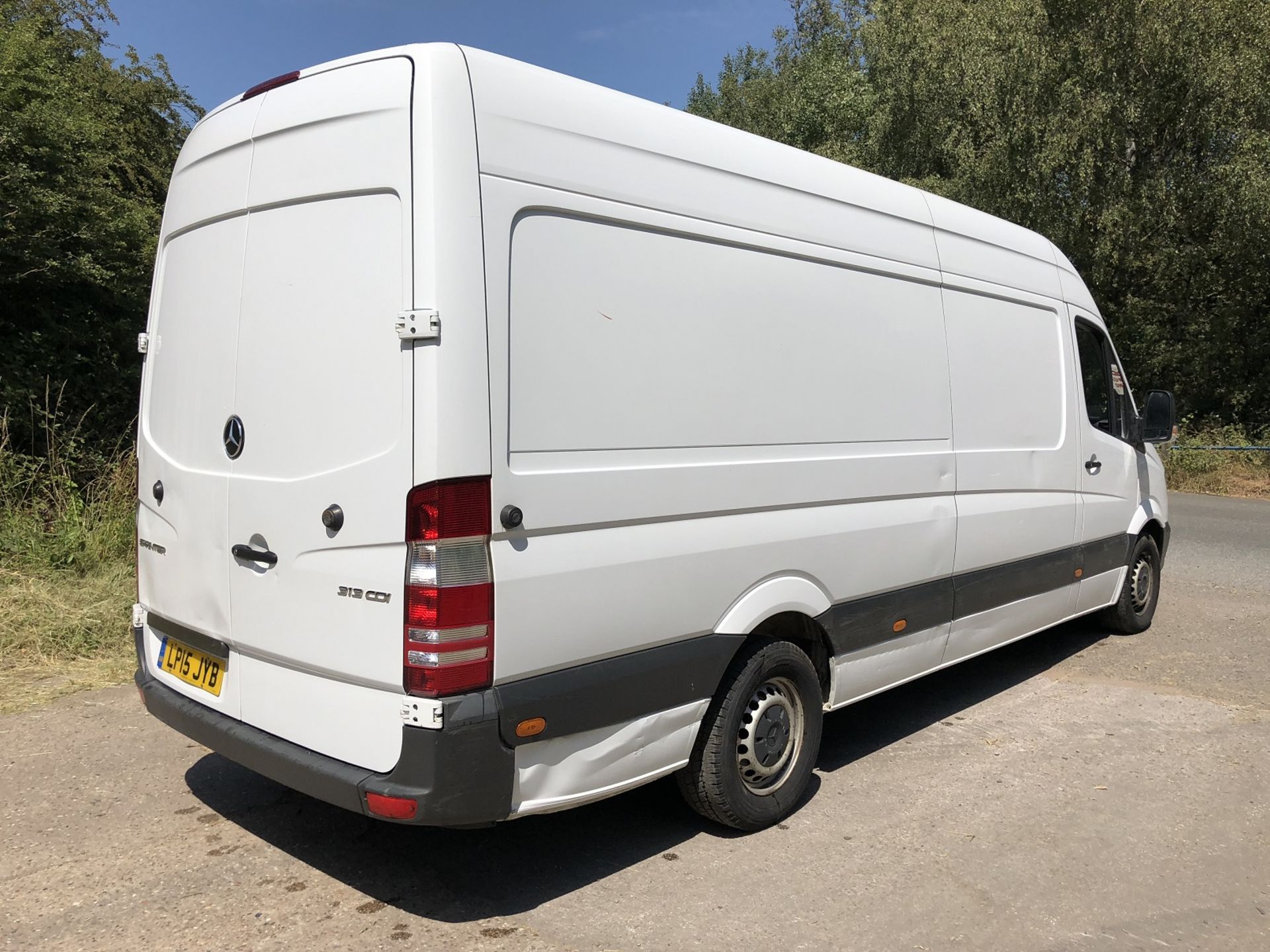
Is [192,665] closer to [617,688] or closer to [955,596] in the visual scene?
Result: [617,688]

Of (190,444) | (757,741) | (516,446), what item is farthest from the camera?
(757,741)

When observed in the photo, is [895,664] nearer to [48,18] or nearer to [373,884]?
[373,884]

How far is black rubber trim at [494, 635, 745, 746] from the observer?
288 centimetres

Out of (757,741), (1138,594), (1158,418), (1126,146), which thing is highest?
(1126,146)

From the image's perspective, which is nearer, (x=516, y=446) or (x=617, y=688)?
(x=516, y=446)

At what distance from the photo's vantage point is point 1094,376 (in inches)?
233

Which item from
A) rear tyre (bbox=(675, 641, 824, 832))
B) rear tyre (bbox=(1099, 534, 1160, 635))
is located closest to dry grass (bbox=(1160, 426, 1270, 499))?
rear tyre (bbox=(1099, 534, 1160, 635))

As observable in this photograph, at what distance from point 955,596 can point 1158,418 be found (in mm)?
2539

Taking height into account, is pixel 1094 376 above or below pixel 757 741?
above

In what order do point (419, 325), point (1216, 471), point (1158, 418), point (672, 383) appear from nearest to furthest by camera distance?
point (419, 325), point (672, 383), point (1158, 418), point (1216, 471)

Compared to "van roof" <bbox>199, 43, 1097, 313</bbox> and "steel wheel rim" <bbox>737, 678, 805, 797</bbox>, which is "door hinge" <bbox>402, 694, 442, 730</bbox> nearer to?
"steel wheel rim" <bbox>737, 678, 805, 797</bbox>

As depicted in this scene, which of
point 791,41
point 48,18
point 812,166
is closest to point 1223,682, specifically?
point 812,166

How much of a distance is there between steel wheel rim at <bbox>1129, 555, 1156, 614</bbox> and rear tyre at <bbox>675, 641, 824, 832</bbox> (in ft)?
12.1

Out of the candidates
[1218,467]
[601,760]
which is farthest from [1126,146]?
[601,760]
